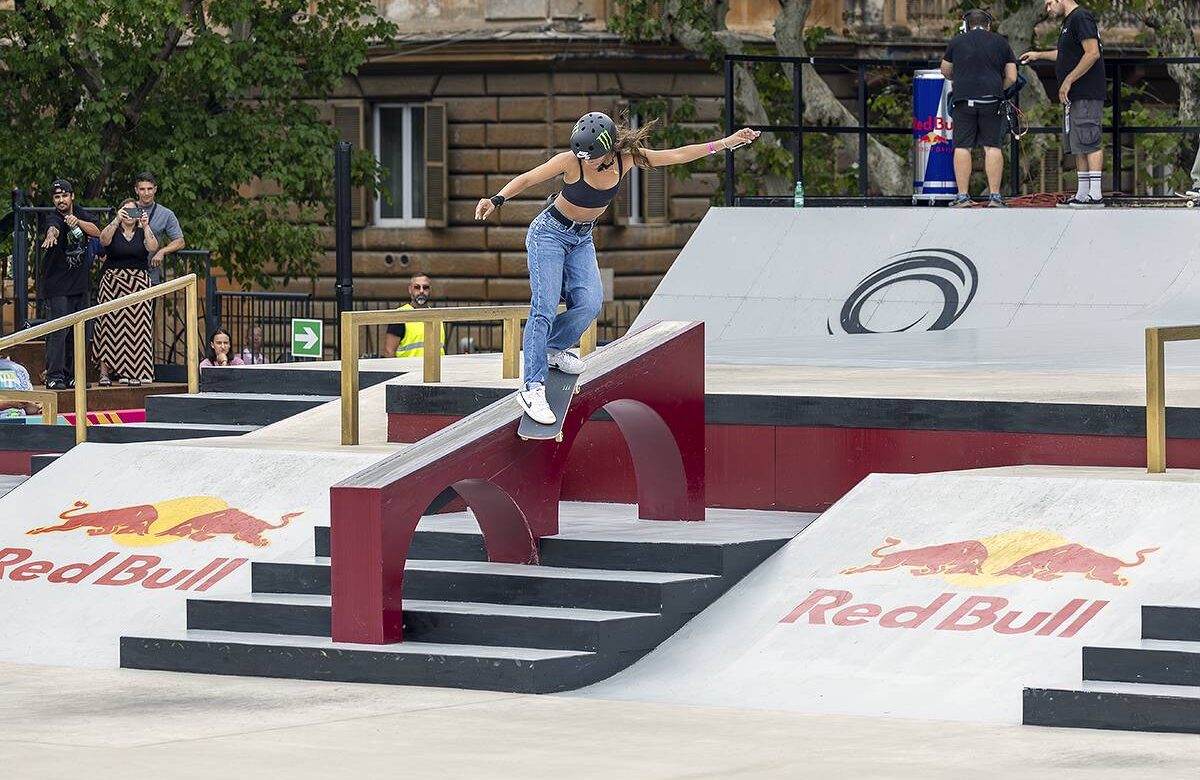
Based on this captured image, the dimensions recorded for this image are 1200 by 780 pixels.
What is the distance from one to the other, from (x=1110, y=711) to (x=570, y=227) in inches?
167

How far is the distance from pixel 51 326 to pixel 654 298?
21.2 ft

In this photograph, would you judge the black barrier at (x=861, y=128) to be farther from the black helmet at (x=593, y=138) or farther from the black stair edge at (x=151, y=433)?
the black helmet at (x=593, y=138)

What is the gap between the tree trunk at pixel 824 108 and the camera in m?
31.0

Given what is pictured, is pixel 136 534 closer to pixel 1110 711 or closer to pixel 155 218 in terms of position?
pixel 1110 711

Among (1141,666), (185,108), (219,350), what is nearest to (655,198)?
(185,108)

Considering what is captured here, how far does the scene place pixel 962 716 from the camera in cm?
1000

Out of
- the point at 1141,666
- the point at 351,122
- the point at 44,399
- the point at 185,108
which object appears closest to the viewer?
Answer: the point at 1141,666

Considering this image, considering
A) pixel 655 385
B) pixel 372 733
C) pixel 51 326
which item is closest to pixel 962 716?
pixel 372 733

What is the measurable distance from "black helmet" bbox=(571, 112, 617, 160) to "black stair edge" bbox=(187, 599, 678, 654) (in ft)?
8.13

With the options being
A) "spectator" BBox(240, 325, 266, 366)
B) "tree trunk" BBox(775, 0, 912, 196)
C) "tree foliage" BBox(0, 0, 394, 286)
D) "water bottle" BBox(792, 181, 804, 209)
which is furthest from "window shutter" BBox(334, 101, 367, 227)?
"water bottle" BBox(792, 181, 804, 209)

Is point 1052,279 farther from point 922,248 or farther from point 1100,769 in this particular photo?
point 1100,769

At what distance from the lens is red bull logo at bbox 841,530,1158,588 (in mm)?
10844

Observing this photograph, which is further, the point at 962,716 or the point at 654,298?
the point at 654,298

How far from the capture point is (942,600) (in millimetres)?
11016
